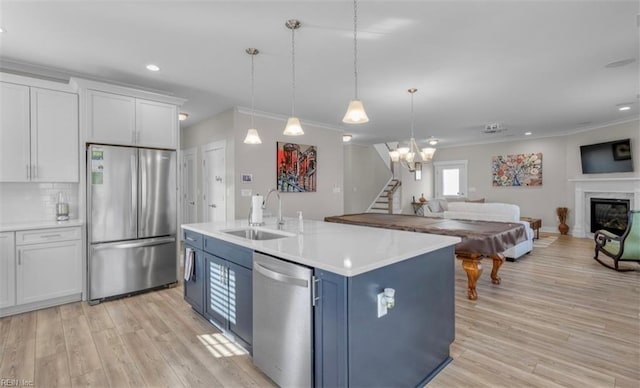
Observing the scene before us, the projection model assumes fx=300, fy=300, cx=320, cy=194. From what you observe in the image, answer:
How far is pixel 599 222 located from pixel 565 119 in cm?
269

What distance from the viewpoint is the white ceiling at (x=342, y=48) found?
2.28m

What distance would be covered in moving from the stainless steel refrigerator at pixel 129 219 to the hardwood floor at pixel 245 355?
26cm

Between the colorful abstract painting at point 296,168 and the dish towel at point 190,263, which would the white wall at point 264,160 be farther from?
the dish towel at point 190,263

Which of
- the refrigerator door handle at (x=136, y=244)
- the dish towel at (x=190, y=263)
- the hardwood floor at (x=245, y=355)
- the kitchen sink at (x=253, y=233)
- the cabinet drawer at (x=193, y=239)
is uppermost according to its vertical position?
the kitchen sink at (x=253, y=233)

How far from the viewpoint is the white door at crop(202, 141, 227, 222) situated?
5141 millimetres

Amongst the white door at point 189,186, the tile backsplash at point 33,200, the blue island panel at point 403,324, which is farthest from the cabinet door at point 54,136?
the blue island panel at point 403,324

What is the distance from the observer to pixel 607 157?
6.52 m

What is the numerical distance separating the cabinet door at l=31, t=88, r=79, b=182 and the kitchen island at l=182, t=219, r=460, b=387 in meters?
2.09

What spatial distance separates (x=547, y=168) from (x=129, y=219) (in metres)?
9.37

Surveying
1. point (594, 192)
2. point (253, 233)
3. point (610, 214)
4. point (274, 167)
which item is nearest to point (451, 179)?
point (594, 192)

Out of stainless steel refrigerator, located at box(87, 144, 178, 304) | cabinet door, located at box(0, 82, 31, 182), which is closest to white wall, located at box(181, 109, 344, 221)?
stainless steel refrigerator, located at box(87, 144, 178, 304)

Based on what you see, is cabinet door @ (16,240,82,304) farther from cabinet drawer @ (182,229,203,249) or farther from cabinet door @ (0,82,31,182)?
cabinet drawer @ (182,229,203,249)

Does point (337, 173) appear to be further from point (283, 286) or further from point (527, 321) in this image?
point (283, 286)

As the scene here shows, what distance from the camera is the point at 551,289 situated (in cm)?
360
